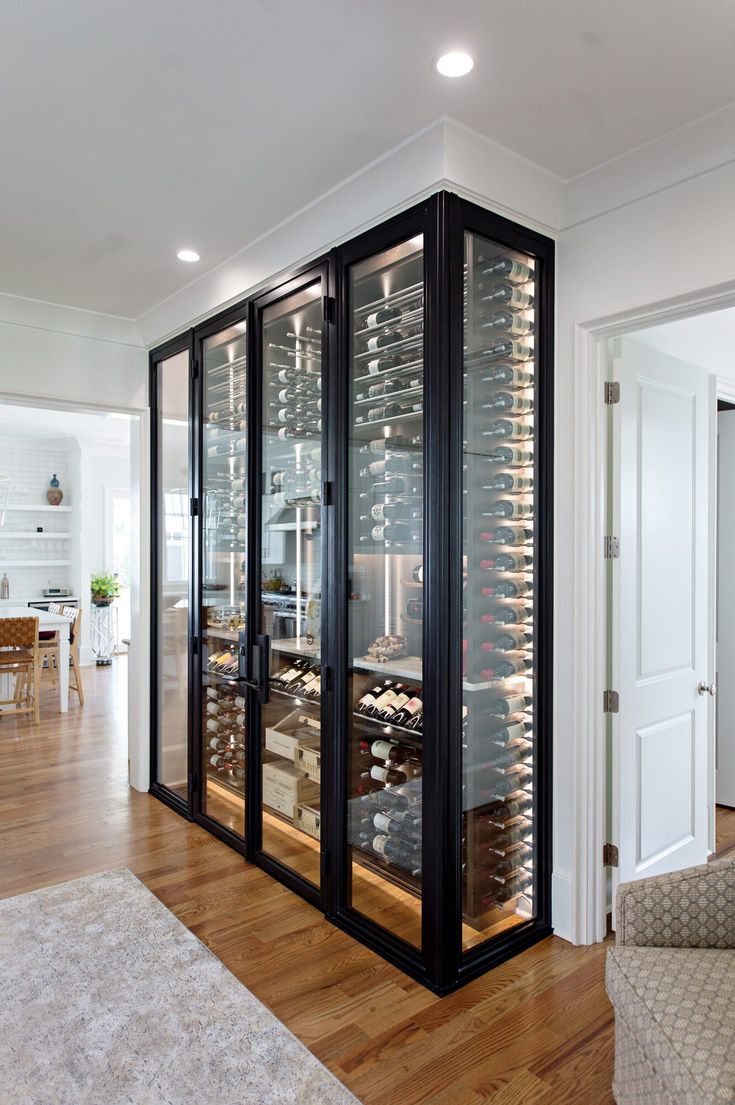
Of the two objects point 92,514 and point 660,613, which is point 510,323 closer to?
point 660,613

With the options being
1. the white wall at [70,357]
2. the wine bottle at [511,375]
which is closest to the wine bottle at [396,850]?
the wine bottle at [511,375]

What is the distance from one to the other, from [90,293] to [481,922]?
11.5 feet

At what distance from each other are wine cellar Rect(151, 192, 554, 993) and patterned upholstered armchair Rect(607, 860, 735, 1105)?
690 millimetres

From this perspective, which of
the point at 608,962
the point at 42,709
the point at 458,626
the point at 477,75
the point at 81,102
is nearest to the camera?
the point at 608,962

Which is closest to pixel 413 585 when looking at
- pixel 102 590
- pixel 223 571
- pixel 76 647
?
pixel 223 571

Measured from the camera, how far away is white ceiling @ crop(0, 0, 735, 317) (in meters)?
1.79

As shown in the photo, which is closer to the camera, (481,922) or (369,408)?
(481,922)

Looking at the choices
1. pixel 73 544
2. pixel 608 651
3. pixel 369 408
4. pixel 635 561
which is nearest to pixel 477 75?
pixel 369 408

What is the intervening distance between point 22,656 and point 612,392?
5.48 metres

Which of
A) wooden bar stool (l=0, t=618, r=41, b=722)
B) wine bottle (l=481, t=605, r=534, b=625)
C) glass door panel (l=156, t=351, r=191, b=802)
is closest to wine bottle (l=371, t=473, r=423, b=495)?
wine bottle (l=481, t=605, r=534, b=625)

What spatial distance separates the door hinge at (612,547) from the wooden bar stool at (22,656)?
5.08 m

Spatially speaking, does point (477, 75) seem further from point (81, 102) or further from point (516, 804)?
point (516, 804)

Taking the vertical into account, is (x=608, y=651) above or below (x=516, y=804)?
above

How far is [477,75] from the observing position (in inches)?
78.8
